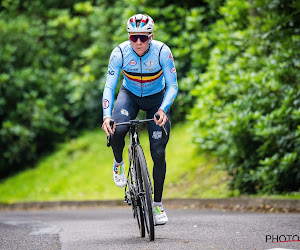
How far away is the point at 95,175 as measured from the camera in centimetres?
1870

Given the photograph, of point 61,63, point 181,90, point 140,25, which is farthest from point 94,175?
point 140,25

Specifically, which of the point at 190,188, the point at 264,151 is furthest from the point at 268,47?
the point at 190,188

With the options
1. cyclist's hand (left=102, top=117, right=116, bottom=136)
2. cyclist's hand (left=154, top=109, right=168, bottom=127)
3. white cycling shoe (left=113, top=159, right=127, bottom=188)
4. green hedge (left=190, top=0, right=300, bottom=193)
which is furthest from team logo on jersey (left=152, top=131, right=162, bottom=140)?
green hedge (left=190, top=0, right=300, bottom=193)

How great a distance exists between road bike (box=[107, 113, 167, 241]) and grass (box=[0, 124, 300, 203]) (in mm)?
5776

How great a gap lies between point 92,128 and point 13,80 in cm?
345

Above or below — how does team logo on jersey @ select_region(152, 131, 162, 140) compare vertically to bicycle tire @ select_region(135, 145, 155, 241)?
above

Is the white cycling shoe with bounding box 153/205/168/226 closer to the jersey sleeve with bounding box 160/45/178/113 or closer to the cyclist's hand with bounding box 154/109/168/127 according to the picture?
the cyclist's hand with bounding box 154/109/168/127

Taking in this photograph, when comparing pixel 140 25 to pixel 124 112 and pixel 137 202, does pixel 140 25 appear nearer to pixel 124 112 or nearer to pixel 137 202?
pixel 124 112

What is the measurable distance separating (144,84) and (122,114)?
444 millimetres

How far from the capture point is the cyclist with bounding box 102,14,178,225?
7008mm

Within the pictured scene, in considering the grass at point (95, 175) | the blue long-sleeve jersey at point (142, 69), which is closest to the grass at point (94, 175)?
the grass at point (95, 175)

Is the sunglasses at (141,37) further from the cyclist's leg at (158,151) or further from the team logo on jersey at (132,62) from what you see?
the cyclist's leg at (158,151)

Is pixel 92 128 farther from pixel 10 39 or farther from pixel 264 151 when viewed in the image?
pixel 264 151

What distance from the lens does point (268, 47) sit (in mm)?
13531
